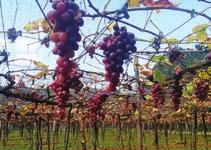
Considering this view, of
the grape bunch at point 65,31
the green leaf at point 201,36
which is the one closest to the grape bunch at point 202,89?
the green leaf at point 201,36

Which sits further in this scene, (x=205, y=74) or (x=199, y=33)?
(x=205, y=74)

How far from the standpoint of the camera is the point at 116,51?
107 inches

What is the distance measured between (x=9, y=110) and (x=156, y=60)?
12.1 m

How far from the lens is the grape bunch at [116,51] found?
2650mm

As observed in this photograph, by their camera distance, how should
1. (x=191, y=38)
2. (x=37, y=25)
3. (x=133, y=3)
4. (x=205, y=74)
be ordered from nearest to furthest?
1. (x=133, y=3)
2. (x=37, y=25)
3. (x=191, y=38)
4. (x=205, y=74)

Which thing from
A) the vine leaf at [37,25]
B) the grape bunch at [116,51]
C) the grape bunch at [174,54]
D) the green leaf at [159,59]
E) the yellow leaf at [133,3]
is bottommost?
the grape bunch at [116,51]

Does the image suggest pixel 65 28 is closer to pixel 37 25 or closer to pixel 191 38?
pixel 37 25

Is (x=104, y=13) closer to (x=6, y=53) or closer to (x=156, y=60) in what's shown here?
(x=156, y=60)

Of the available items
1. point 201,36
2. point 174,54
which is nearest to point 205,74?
point 201,36

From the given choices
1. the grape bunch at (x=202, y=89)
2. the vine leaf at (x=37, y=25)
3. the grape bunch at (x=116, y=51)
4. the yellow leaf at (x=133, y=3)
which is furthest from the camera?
the grape bunch at (x=202, y=89)

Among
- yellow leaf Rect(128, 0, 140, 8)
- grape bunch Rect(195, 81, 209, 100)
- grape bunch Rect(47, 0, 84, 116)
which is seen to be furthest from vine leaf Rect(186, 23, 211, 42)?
grape bunch Rect(195, 81, 209, 100)

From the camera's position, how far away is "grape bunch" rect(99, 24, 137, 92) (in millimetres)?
2650

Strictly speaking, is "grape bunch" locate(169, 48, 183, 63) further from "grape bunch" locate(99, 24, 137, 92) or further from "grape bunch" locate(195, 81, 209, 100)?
"grape bunch" locate(195, 81, 209, 100)

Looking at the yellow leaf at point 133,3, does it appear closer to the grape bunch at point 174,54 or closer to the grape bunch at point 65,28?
the grape bunch at point 174,54
